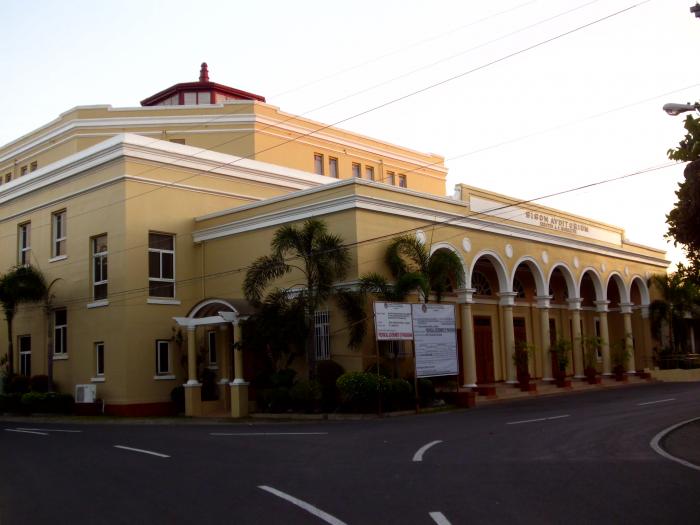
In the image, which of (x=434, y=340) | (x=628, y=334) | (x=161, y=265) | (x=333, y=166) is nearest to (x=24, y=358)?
(x=161, y=265)

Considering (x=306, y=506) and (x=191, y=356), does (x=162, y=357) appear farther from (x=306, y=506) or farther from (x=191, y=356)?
(x=306, y=506)

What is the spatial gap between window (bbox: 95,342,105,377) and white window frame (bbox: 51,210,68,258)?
16.0 ft

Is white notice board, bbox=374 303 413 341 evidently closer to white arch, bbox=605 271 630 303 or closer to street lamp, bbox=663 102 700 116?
street lamp, bbox=663 102 700 116

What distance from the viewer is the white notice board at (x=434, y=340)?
2380cm

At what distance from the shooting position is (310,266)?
77.9 ft

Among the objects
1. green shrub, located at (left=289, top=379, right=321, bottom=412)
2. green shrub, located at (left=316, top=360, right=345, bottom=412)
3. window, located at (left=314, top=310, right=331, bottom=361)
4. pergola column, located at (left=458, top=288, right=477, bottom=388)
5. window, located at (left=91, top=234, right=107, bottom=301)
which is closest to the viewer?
green shrub, located at (left=289, top=379, right=321, bottom=412)

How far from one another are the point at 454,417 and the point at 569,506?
12.9 m

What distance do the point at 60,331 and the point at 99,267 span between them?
11.8 ft

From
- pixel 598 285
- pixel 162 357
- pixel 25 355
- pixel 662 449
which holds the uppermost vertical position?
pixel 598 285

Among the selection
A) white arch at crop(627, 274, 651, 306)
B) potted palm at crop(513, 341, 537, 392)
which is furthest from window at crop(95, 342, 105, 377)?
white arch at crop(627, 274, 651, 306)

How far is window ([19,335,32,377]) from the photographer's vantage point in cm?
3209

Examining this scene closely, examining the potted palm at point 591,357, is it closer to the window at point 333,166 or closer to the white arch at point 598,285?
the white arch at point 598,285

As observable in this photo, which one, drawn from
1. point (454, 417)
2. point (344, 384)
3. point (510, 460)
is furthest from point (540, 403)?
point (510, 460)

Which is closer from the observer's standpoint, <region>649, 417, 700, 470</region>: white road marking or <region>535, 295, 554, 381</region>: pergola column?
<region>649, 417, 700, 470</region>: white road marking
